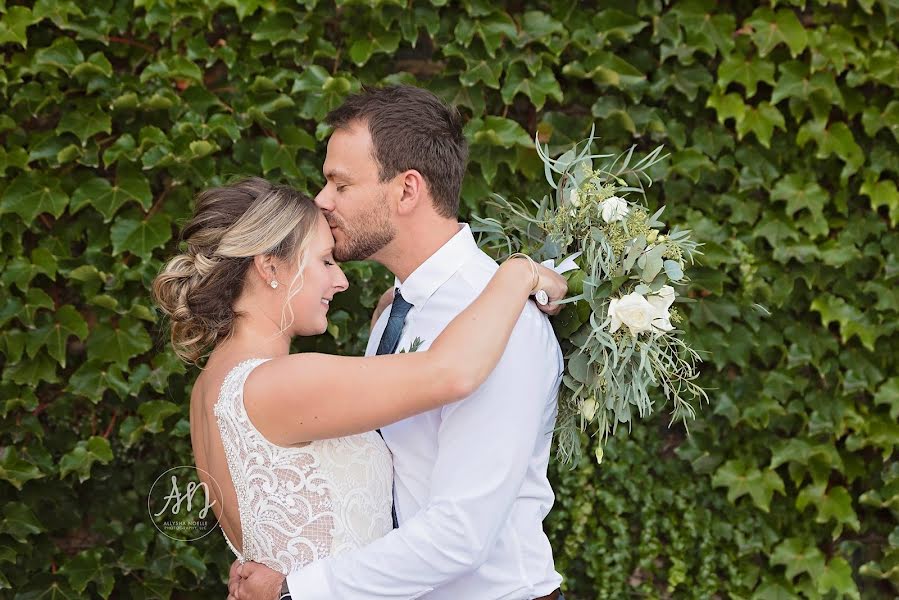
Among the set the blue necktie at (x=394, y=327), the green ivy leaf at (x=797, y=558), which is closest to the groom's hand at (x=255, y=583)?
the blue necktie at (x=394, y=327)

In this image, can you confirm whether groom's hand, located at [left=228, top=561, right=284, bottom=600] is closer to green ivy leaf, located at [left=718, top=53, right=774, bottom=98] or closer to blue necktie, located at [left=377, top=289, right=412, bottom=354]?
blue necktie, located at [left=377, top=289, right=412, bottom=354]

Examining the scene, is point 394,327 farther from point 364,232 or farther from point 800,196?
point 800,196

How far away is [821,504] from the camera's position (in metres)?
3.20

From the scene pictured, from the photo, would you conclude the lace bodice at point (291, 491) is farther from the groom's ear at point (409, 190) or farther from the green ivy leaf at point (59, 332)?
the green ivy leaf at point (59, 332)

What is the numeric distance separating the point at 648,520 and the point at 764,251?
988 millimetres

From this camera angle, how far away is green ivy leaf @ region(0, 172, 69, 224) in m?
2.88

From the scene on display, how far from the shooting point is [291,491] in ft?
5.70

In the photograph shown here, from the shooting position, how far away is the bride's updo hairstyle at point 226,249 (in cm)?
185

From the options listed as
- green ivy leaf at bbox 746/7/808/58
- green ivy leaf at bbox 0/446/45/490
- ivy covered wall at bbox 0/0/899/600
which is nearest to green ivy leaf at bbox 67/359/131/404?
ivy covered wall at bbox 0/0/899/600

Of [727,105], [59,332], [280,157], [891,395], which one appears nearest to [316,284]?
[280,157]

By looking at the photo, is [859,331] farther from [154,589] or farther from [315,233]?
[154,589]

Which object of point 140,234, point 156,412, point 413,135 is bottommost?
point 156,412

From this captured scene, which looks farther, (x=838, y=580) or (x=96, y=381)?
(x=838, y=580)

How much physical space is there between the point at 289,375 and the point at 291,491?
0.75 ft
